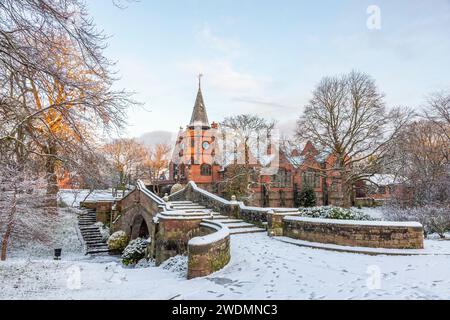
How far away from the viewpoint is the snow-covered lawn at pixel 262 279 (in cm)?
505

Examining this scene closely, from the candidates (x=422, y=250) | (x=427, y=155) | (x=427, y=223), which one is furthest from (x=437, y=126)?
(x=422, y=250)

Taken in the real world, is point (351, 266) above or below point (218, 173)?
below

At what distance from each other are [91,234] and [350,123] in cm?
2274

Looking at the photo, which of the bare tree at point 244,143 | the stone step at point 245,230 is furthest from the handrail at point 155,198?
the bare tree at point 244,143

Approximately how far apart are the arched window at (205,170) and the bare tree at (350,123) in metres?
17.2

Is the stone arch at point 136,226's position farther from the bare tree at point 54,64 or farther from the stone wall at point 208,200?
the bare tree at point 54,64

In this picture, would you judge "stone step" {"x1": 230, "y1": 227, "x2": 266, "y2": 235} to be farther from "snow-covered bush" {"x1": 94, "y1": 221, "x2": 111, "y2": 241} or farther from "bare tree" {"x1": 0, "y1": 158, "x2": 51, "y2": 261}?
"snow-covered bush" {"x1": 94, "y1": 221, "x2": 111, "y2": 241}

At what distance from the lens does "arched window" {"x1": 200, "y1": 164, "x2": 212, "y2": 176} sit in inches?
1526

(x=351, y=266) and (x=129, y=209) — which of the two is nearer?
(x=351, y=266)
